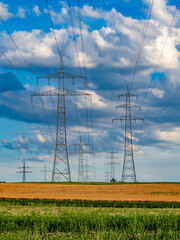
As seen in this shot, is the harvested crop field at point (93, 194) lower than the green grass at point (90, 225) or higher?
higher

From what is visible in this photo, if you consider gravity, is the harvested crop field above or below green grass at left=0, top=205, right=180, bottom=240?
above

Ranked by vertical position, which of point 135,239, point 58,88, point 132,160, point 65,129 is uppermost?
point 58,88

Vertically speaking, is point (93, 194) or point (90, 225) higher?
point (93, 194)

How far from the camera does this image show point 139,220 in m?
21.9

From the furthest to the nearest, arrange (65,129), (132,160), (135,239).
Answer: (132,160), (65,129), (135,239)

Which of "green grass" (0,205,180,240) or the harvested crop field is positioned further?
the harvested crop field

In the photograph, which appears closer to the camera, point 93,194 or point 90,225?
point 90,225

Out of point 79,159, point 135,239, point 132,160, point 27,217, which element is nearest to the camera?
point 135,239

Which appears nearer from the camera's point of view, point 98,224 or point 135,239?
point 135,239

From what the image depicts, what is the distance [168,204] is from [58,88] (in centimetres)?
3351

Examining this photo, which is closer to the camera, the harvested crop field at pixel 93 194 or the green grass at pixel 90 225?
the green grass at pixel 90 225

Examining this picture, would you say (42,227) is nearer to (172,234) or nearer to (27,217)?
(27,217)

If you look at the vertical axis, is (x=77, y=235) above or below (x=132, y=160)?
below

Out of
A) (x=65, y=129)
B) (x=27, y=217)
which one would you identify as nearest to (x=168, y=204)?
(x=27, y=217)
